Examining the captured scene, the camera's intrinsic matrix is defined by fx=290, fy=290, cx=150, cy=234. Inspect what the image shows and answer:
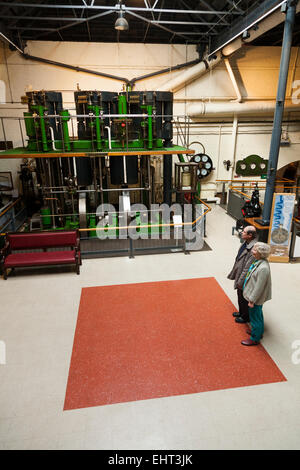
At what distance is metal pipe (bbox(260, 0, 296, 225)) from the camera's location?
6.13m

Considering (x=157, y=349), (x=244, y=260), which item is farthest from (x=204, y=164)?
(x=157, y=349)

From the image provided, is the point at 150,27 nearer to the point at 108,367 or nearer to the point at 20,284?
the point at 20,284

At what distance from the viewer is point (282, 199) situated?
6656mm

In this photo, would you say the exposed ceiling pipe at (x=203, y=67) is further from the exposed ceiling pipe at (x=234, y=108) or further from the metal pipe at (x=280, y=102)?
the metal pipe at (x=280, y=102)

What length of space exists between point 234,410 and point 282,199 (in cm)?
A: 486

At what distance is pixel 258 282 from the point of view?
3.75 metres

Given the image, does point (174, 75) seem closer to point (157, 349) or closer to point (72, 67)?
point (72, 67)

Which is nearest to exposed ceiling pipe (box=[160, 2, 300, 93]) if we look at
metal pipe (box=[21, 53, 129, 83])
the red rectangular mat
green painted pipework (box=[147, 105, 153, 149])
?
metal pipe (box=[21, 53, 129, 83])

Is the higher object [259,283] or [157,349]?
[259,283]

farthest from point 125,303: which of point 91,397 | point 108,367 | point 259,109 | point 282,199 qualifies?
point 259,109

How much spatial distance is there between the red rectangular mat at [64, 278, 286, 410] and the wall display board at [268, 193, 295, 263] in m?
2.16

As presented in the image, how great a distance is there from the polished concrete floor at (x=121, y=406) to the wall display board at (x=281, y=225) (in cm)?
162

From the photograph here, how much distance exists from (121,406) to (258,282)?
7.34ft

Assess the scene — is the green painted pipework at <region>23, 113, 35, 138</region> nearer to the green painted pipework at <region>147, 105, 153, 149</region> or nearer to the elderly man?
the green painted pipework at <region>147, 105, 153, 149</region>
